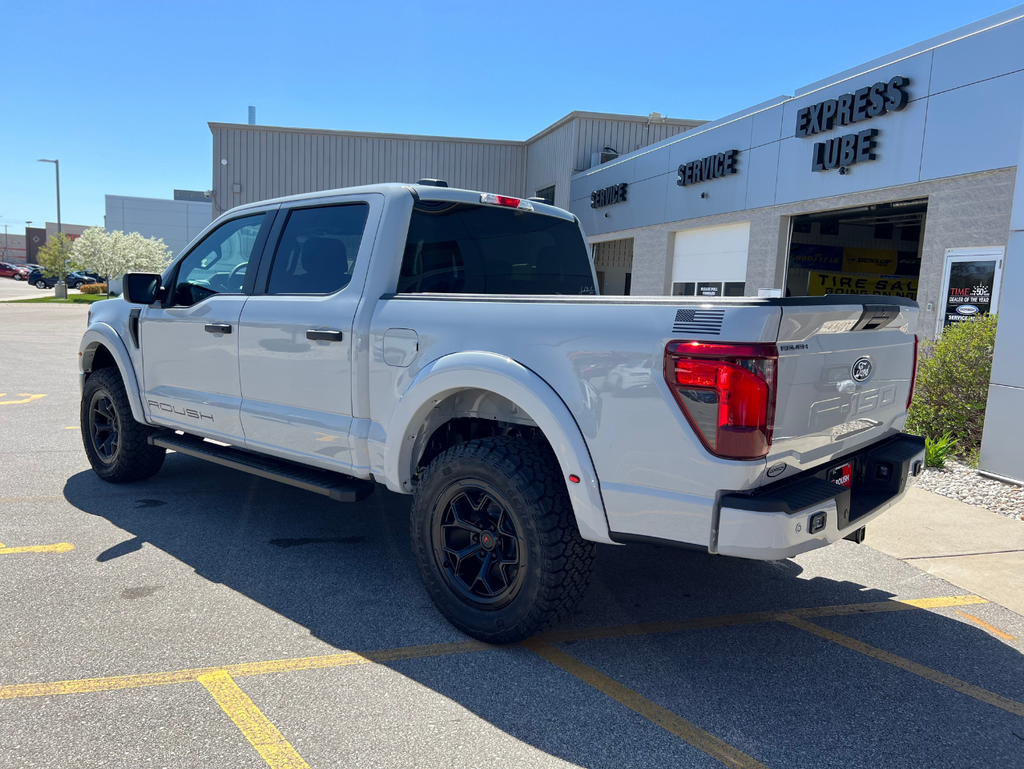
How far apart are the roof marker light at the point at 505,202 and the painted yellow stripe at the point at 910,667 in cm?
266

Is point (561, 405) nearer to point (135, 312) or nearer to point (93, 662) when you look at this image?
point (93, 662)

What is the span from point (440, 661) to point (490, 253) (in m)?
2.24

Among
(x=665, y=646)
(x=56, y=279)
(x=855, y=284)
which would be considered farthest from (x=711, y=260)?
(x=56, y=279)

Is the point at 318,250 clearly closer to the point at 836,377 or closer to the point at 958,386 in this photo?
the point at 836,377

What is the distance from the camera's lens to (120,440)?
218 inches

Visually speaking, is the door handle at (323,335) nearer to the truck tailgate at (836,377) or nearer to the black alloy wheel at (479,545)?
the black alloy wheel at (479,545)

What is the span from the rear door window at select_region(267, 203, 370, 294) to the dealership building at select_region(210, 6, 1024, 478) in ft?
17.8

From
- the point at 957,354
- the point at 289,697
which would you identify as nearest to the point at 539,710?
the point at 289,697

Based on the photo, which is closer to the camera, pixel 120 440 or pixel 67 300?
pixel 120 440

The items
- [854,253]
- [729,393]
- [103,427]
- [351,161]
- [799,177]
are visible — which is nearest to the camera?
[729,393]

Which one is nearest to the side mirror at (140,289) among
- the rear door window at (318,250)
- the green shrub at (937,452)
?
the rear door window at (318,250)

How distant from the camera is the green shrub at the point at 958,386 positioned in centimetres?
741

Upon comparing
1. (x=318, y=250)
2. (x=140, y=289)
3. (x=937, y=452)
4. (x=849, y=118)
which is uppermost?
(x=849, y=118)

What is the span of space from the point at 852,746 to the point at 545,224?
10.6ft
